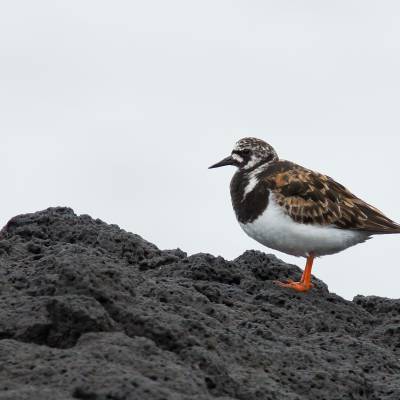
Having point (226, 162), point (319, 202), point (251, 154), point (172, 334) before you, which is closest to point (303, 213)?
point (319, 202)

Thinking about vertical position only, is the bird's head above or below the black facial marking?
above

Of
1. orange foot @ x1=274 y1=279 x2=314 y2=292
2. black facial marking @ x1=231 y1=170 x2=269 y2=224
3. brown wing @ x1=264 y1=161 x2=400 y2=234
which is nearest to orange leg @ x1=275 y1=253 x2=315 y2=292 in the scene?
orange foot @ x1=274 y1=279 x2=314 y2=292

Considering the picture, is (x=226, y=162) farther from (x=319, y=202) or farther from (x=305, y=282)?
(x=305, y=282)

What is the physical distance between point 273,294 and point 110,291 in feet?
9.95

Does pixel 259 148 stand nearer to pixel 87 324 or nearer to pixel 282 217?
pixel 282 217

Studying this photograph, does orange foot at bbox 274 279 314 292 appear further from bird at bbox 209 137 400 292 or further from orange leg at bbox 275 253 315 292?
bird at bbox 209 137 400 292

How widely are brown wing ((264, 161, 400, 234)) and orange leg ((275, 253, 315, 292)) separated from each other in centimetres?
51

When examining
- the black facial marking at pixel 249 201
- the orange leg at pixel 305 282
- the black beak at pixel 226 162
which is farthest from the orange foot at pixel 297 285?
the black beak at pixel 226 162

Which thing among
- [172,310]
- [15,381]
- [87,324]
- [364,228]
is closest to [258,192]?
[364,228]

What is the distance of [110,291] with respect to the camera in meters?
7.82

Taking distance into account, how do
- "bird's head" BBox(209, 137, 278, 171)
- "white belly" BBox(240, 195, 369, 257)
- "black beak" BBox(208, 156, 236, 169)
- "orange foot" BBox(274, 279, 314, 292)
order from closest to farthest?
"orange foot" BBox(274, 279, 314, 292)
"white belly" BBox(240, 195, 369, 257)
"bird's head" BBox(209, 137, 278, 171)
"black beak" BBox(208, 156, 236, 169)

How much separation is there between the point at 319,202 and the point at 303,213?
301 mm

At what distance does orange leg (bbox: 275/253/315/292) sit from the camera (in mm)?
10906

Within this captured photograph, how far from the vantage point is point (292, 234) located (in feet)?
38.4
